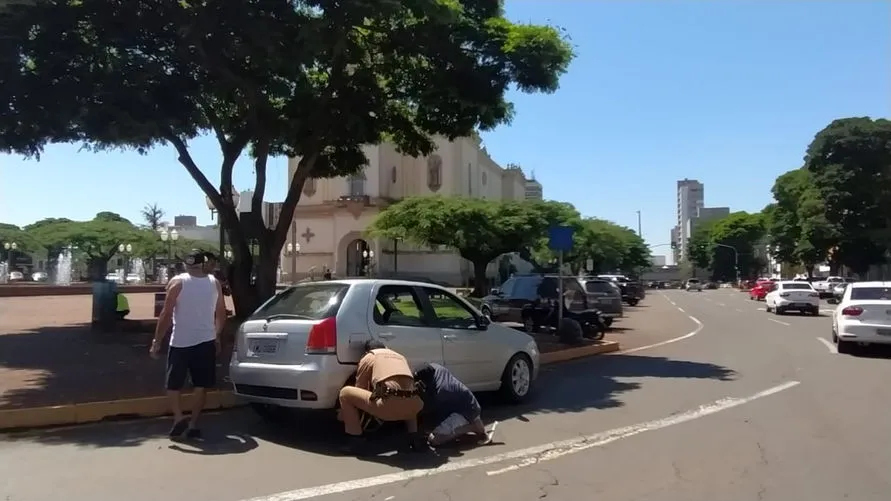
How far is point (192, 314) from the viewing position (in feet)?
26.5

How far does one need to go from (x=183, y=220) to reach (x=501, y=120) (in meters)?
141

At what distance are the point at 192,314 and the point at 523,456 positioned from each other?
3474mm

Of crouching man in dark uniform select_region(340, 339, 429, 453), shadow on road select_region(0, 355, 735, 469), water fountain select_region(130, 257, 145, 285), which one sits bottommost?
shadow on road select_region(0, 355, 735, 469)

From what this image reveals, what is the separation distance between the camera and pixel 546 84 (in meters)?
16.1

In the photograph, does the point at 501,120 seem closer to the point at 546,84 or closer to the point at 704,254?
the point at 546,84

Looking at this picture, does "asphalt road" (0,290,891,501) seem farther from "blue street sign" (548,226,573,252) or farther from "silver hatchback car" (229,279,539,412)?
"blue street sign" (548,226,573,252)

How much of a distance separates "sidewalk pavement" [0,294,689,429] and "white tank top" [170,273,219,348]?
168 cm

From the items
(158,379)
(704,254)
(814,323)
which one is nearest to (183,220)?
(704,254)

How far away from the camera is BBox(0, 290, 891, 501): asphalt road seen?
20.8 feet

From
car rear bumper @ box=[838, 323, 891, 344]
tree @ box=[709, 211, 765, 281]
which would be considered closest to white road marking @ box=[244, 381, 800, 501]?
car rear bumper @ box=[838, 323, 891, 344]

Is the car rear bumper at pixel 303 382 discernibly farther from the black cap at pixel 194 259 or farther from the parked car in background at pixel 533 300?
the parked car in background at pixel 533 300

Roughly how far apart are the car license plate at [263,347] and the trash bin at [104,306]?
1118cm

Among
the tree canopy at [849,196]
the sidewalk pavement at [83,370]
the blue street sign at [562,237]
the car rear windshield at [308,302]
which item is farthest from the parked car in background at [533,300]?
the tree canopy at [849,196]

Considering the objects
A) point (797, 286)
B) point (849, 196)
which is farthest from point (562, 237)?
point (849, 196)
